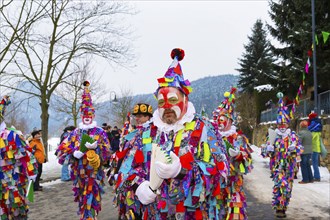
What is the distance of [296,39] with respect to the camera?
19.9m

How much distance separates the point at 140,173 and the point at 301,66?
58.9 ft

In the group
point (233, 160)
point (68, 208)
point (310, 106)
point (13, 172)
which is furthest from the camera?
point (310, 106)

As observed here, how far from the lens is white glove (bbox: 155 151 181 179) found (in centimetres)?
323

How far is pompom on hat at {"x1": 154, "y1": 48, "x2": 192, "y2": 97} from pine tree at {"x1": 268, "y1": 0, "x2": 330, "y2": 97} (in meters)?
15.8

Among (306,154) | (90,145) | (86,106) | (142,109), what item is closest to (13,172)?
(90,145)

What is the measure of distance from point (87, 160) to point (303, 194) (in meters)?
5.68

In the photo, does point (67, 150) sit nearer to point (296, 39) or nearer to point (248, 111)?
point (296, 39)

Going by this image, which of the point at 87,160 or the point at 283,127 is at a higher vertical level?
the point at 283,127

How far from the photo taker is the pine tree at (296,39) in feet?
62.1

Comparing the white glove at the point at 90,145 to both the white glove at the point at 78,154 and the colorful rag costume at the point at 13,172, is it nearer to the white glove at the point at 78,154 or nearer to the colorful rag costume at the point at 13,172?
the white glove at the point at 78,154

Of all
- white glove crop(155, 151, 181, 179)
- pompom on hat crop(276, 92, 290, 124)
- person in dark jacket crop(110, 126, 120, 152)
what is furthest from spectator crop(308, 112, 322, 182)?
white glove crop(155, 151, 181, 179)

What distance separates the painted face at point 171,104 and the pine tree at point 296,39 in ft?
52.6

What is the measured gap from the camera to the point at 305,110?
60.5 ft

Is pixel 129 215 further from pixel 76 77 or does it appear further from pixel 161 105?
pixel 76 77
